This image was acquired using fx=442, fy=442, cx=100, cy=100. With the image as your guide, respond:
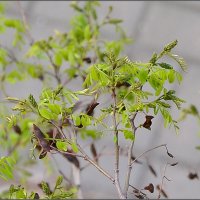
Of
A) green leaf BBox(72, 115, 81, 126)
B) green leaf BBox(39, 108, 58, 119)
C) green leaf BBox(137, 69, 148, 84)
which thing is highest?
green leaf BBox(137, 69, 148, 84)

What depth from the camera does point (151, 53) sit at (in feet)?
6.95

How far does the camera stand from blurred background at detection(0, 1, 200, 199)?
1.94 metres

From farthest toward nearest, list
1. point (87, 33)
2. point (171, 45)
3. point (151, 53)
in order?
point (151, 53) → point (87, 33) → point (171, 45)

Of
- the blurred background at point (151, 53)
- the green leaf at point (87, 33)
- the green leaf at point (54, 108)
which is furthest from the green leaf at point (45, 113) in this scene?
the blurred background at point (151, 53)

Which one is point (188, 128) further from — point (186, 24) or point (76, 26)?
point (76, 26)

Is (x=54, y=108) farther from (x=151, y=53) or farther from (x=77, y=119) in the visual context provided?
(x=151, y=53)

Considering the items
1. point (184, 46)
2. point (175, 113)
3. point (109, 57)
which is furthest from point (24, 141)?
point (184, 46)

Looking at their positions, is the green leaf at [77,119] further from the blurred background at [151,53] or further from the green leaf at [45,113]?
the blurred background at [151,53]

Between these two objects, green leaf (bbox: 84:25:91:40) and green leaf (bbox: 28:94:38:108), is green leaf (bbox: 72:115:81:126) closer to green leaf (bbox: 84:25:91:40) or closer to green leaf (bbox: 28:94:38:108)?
green leaf (bbox: 28:94:38:108)

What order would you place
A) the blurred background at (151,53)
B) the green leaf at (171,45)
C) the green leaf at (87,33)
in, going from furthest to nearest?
the blurred background at (151,53)
the green leaf at (87,33)
the green leaf at (171,45)

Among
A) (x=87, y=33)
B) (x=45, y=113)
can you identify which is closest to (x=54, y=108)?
(x=45, y=113)

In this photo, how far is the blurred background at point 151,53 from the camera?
6.36 feet

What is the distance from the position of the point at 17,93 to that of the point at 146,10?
775 millimetres

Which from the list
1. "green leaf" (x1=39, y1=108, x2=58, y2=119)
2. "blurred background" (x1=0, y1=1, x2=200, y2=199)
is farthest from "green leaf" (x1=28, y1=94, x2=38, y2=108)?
"blurred background" (x1=0, y1=1, x2=200, y2=199)
